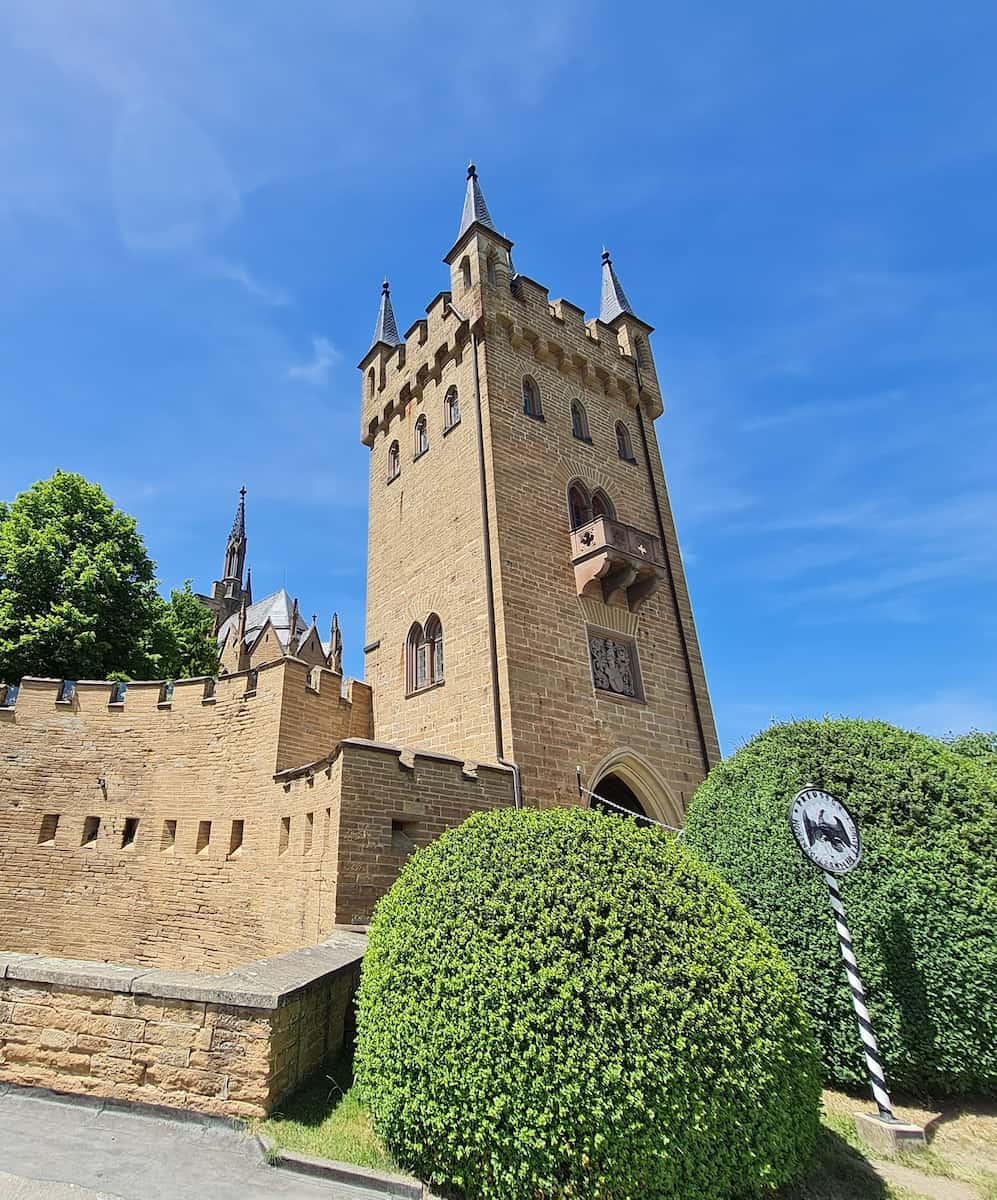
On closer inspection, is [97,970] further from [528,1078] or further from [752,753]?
[752,753]

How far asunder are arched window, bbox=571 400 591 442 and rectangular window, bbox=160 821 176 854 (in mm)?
13230

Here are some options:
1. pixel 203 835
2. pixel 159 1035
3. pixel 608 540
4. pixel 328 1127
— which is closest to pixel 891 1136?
pixel 328 1127

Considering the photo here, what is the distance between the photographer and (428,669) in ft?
49.1

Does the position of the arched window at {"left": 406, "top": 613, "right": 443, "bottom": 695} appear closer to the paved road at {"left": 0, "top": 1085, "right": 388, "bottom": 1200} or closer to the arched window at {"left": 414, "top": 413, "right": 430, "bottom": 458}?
the arched window at {"left": 414, "top": 413, "right": 430, "bottom": 458}

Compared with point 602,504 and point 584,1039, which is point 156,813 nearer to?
point 584,1039

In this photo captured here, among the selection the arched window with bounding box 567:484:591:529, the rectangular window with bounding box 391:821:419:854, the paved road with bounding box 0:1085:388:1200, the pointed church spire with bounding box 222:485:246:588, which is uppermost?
the pointed church spire with bounding box 222:485:246:588

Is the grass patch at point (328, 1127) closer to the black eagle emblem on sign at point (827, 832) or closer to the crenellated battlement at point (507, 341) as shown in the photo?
the black eagle emblem on sign at point (827, 832)

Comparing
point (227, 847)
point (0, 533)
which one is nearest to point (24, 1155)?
point (227, 847)

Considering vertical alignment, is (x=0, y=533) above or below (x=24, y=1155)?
above

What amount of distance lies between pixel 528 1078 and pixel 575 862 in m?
1.54

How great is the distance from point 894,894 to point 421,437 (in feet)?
49.4

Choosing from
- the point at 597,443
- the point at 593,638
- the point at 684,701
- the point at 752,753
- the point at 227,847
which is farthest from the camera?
the point at 597,443

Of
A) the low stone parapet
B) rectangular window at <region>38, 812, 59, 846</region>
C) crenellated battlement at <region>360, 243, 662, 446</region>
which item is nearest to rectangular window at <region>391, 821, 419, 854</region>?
the low stone parapet

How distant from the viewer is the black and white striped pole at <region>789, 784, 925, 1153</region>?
5109mm
